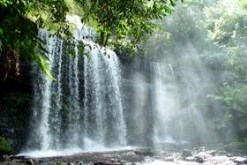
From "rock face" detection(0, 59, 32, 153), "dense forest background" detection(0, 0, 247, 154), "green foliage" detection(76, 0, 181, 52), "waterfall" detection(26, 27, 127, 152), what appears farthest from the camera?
"waterfall" detection(26, 27, 127, 152)

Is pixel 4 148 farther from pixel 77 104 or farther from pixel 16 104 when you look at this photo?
pixel 77 104

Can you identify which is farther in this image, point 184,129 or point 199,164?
point 184,129

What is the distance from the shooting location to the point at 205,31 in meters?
34.3

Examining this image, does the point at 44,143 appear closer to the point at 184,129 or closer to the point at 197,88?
the point at 184,129

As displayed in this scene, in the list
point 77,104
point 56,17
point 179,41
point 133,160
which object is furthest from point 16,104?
point 179,41

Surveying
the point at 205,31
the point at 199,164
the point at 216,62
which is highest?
the point at 205,31

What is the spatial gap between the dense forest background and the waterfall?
112 centimetres

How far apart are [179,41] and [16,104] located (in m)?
17.8

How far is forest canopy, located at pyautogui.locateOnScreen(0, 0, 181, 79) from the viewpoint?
382 cm

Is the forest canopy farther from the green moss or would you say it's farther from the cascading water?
the green moss

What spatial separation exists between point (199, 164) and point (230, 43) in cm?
1740

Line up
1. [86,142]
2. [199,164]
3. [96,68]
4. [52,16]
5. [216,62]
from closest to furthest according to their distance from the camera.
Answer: [52,16] < [199,164] < [86,142] < [96,68] < [216,62]

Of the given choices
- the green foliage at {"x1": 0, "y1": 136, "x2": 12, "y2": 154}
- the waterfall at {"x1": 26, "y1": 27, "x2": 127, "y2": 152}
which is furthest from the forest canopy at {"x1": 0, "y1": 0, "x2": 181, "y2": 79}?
the waterfall at {"x1": 26, "y1": 27, "x2": 127, "y2": 152}

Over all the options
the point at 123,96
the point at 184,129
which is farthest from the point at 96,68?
the point at 184,129
